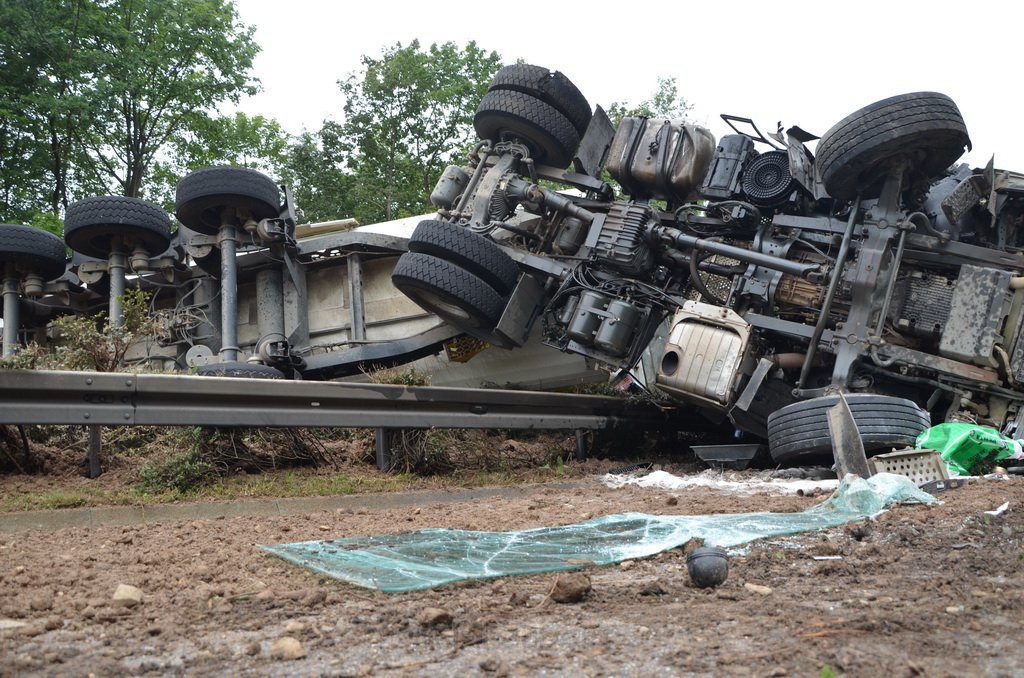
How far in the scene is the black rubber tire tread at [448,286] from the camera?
23.7 feet

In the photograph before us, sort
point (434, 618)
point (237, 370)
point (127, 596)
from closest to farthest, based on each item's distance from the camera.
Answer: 1. point (434, 618)
2. point (127, 596)
3. point (237, 370)

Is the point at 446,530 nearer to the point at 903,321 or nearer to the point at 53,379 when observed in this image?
the point at 53,379

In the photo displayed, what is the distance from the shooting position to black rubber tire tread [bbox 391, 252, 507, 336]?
7215 millimetres

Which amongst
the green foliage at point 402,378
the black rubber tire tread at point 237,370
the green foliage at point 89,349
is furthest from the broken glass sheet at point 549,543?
the black rubber tire tread at point 237,370

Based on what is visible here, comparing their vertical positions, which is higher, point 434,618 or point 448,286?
point 448,286

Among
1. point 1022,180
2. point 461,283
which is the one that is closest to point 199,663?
point 461,283

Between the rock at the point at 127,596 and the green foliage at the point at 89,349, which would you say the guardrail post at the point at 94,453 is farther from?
the rock at the point at 127,596

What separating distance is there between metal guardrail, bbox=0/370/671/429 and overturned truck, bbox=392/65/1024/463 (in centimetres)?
97

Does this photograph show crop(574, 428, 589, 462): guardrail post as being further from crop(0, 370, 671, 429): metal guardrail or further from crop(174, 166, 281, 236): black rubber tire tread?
crop(174, 166, 281, 236): black rubber tire tread

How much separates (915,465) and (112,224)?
598 cm

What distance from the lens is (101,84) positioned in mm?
17156

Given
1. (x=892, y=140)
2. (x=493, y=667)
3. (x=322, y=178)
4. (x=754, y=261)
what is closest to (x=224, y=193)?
(x=754, y=261)

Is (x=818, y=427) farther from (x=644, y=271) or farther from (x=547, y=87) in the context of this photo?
(x=547, y=87)

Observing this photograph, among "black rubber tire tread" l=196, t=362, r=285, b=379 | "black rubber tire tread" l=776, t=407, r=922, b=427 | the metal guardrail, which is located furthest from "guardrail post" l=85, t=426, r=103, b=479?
"black rubber tire tread" l=776, t=407, r=922, b=427
